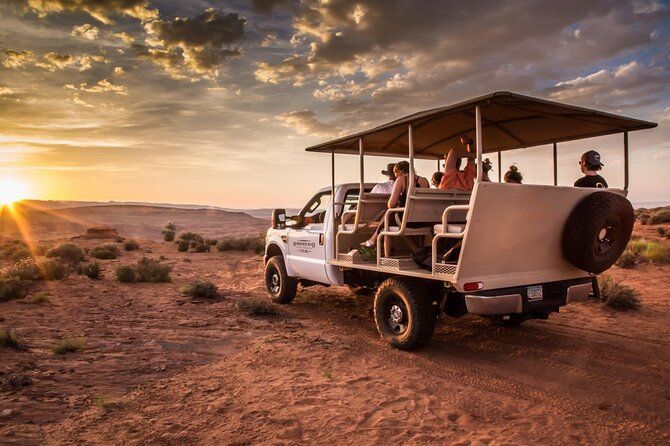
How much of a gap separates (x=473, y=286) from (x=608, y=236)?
191 centimetres

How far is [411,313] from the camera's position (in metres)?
5.79

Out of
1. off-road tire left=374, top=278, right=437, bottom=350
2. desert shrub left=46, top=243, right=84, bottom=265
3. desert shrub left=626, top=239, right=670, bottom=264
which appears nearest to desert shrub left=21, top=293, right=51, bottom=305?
off-road tire left=374, top=278, right=437, bottom=350

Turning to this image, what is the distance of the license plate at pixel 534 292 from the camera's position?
5.50 m

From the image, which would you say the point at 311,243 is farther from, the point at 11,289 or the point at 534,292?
the point at 11,289

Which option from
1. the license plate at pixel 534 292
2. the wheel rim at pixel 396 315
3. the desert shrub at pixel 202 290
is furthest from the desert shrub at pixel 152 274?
the license plate at pixel 534 292

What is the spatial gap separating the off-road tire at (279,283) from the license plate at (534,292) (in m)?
4.69

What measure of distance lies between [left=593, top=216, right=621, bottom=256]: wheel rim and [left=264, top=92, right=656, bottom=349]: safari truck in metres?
0.01

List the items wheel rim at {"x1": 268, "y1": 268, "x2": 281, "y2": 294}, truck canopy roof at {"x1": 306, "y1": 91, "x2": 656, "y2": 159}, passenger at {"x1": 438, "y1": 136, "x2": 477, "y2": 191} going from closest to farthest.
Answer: truck canopy roof at {"x1": 306, "y1": 91, "x2": 656, "y2": 159}, passenger at {"x1": 438, "y1": 136, "x2": 477, "y2": 191}, wheel rim at {"x1": 268, "y1": 268, "x2": 281, "y2": 294}

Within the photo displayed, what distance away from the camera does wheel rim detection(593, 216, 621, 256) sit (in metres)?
5.54

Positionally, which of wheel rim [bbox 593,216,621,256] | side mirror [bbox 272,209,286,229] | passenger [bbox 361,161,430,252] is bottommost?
wheel rim [bbox 593,216,621,256]

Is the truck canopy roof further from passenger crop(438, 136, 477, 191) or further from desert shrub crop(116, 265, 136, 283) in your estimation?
desert shrub crop(116, 265, 136, 283)

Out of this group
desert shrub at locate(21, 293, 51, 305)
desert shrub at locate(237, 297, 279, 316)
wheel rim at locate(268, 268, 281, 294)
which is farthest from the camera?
wheel rim at locate(268, 268, 281, 294)

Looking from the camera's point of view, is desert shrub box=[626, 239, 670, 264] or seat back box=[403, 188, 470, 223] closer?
seat back box=[403, 188, 470, 223]

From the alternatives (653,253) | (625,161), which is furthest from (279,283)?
(653,253)
